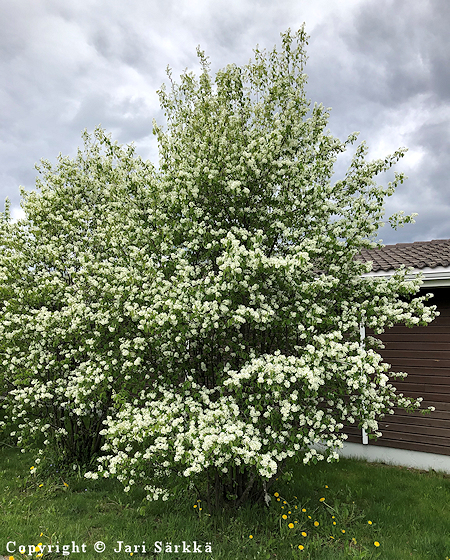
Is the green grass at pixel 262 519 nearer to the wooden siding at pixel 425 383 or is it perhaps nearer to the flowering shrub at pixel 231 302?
the flowering shrub at pixel 231 302

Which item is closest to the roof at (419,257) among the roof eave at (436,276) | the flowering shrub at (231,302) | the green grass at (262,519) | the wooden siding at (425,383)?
the roof eave at (436,276)

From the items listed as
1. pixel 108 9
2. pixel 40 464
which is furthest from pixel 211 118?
pixel 40 464

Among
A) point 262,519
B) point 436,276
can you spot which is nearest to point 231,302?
point 262,519

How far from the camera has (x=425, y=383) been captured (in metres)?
6.96

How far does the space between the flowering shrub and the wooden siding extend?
7.09 ft

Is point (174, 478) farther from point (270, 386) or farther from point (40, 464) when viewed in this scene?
point (40, 464)

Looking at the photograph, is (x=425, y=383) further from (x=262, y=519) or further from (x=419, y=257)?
(x=262, y=519)

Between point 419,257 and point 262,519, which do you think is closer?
point 262,519

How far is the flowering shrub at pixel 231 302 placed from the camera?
3996mm

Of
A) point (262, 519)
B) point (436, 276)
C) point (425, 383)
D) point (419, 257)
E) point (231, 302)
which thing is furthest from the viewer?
point (419, 257)

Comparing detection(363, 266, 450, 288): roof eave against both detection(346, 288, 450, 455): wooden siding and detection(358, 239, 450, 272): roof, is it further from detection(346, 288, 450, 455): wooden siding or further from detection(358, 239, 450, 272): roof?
detection(346, 288, 450, 455): wooden siding

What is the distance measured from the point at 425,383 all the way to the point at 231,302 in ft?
15.2

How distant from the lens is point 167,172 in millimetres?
5258

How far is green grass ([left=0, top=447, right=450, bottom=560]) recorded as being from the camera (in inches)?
165
